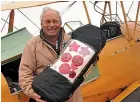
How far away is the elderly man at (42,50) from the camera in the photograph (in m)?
3.29

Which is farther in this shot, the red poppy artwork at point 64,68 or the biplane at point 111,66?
the biplane at point 111,66

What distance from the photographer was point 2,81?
411 centimetres

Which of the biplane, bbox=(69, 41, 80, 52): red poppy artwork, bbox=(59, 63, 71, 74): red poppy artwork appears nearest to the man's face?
Answer: bbox=(69, 41, 80, 52): red poppy artwork

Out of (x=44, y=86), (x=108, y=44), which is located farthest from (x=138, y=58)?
(x=44, y=86)

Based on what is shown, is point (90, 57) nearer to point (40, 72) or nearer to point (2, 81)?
point (40, 72)

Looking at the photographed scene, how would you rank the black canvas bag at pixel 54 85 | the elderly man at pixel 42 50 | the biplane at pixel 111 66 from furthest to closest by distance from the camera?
the biplane at pixel 111 66 → the elderly man at pixel 42 50 → the black canvas bag at pixel 54 85

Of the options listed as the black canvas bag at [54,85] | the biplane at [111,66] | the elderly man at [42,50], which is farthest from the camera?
the biplane at [111,66]

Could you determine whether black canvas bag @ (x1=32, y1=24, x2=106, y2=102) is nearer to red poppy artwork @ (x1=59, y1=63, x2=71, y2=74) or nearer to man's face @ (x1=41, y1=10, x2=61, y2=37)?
red poppy artwork @ (x1=59, y1=63, x2=71, y2=74)

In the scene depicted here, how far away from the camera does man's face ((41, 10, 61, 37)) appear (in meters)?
3.31

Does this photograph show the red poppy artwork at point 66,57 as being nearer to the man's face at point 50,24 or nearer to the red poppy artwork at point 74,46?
the red poppy artwork at point 74,46

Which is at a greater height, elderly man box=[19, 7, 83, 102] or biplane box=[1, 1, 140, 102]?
elderly man box=[19, 7, 83, 102]

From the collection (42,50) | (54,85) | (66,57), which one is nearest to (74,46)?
(66,57)

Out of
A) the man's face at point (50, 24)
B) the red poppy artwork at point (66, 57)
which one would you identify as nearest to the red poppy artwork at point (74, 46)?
the red poppy artwork at point (66, 57)

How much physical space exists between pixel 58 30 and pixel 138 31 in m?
3.43
